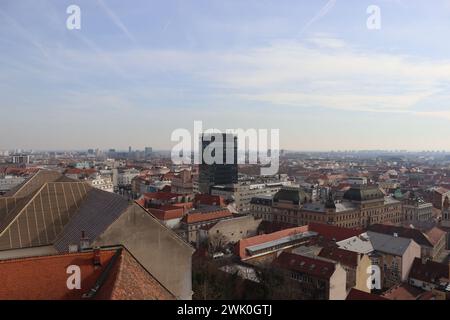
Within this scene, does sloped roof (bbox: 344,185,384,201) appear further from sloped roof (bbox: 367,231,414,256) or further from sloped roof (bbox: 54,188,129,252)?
sloped roof (bbox: 54,188,129,252)

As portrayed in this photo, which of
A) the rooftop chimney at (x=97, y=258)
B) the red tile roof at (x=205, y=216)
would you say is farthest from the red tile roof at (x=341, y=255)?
the rooftop chimney at (x=97, y=258)

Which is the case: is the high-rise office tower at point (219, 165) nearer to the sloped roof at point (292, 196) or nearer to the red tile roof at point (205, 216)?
the sloped roof at point (292, 196)

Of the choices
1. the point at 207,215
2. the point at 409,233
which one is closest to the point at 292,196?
the point at 207,215

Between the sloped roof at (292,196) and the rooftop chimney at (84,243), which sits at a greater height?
the rooftop chimney at (84,243)

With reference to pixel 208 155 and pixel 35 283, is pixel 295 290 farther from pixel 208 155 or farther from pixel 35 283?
pixel 208 155

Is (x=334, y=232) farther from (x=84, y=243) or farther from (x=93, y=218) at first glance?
(x=84, y=243)
